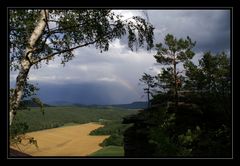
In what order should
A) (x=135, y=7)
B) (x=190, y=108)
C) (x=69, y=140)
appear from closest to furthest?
(x=135, y=7) → (x=190, y=108) → (x=69, y=140)

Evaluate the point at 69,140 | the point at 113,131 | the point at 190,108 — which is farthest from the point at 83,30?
the point at 69,140

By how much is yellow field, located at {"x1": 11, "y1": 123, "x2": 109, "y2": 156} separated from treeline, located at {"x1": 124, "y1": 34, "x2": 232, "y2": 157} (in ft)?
16.1

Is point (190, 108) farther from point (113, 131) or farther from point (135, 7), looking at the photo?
point (135, 7)

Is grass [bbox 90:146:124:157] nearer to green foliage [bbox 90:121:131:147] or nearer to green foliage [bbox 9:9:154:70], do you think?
green foliage [bbox 90:121:131:147]

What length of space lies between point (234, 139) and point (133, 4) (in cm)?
134

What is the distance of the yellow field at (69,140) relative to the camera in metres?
15.0

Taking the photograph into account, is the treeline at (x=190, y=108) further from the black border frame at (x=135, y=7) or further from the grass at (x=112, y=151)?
the black border frame at (x=135, y=7)

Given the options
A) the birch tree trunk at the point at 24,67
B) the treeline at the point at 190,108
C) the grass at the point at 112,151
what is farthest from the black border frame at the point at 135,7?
the grass at the point at 112,151

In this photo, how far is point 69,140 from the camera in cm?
1709

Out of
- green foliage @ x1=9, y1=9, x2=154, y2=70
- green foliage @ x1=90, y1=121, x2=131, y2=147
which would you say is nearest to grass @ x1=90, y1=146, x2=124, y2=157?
green foliage @ x1=90, y1=121, x2=131, y2=147

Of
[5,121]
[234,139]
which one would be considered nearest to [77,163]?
[5,121]

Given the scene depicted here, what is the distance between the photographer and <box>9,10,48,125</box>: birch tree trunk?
476 cm

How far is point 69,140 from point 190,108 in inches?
333

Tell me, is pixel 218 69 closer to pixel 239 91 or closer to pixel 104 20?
pixel 104 20
